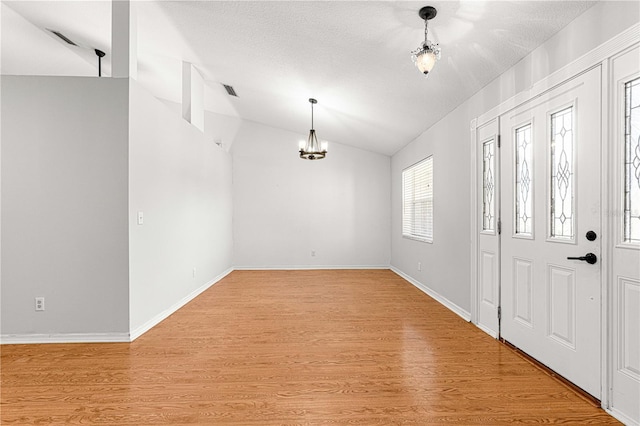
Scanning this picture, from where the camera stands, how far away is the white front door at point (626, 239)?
183 centimetres

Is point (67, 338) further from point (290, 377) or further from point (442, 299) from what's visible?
point (442, 299)

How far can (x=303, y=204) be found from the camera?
7.59 m

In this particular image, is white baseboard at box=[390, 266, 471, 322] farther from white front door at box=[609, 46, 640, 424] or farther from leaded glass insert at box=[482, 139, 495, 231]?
white front door at box=[609, 46, 640, 424]

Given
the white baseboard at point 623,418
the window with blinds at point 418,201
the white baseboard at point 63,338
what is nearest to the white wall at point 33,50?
the white baseboard at point 63,338

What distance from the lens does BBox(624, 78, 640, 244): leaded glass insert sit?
6.06 ft

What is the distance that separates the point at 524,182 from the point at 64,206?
166 inches

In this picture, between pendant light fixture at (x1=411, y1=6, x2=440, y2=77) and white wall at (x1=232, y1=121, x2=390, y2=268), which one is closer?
pendant light fixture at (x1=411, y1=6, x2=440, y2=77)

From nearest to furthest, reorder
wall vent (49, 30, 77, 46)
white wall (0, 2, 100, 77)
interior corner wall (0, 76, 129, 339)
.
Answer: interior corner wall (0, 76, 129, 339) < white wall (0, 2, 100, 77) < wall vent (49, 30, 77, 46)

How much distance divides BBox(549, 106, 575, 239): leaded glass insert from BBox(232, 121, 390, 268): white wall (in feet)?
17.0

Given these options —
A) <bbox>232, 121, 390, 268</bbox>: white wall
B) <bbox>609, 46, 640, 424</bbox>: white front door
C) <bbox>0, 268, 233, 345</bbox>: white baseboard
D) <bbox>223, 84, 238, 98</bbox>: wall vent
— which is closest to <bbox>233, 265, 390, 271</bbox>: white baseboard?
<bbox>232, 121, 390, 268</bbox>: white wall

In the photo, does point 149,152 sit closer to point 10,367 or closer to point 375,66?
point 10,367

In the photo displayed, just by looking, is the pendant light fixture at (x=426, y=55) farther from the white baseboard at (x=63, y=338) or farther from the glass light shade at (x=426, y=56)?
the white baseboard at (x=63, y=338)

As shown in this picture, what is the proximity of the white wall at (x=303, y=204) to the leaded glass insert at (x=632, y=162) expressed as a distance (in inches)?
227

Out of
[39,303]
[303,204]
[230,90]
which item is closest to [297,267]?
[303,204]
